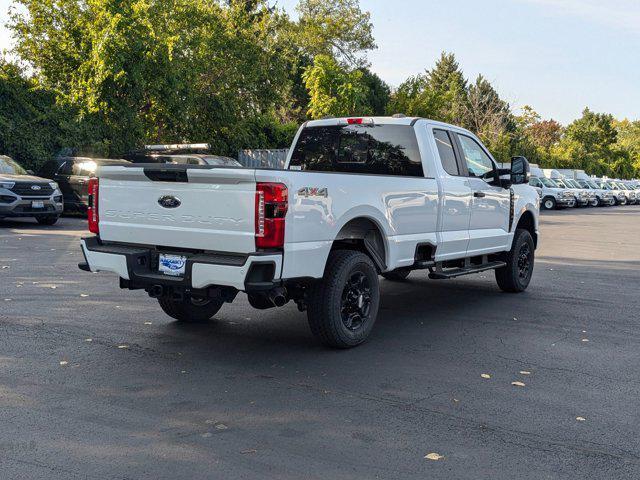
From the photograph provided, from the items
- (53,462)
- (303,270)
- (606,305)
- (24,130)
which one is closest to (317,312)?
(303,270)

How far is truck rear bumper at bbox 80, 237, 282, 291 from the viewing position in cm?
562

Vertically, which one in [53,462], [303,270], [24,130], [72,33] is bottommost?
[53,462]

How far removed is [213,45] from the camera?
3075 centimetres

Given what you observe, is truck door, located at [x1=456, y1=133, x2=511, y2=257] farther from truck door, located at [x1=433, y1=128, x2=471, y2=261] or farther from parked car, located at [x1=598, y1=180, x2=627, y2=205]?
parked car, located at [x1=598, y1=180, x2=627, y2=205]

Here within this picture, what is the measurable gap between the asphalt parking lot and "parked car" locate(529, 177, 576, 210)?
31960mm

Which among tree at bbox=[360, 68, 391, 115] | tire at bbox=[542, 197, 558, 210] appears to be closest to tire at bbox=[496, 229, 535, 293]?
tire at bbox=[542, 197, 558, 210]

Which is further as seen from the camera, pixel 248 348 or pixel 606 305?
pixel 606 305

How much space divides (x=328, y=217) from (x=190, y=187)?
118 centimetres

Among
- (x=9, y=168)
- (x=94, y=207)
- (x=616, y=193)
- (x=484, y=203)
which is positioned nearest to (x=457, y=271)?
(x=484, y=203)

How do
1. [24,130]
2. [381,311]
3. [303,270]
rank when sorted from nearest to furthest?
1. [303,270]
2. [381,311]
3. [24,130]

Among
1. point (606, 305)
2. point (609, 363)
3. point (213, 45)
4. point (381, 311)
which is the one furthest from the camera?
point (213, 45)

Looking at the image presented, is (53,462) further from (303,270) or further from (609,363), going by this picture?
(609,363)

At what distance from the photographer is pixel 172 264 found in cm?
606

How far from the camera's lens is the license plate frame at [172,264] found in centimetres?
596
